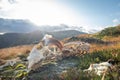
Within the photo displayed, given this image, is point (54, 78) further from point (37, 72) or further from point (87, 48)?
point (87, 48)

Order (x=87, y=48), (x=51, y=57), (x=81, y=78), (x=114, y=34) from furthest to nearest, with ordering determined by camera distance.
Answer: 1. (x=114, y=34)
2. (x=87, y=48)
3. (x=51, y=57)
4. (x=81, y=78)

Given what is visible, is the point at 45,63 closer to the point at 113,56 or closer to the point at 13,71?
the point at 13,71

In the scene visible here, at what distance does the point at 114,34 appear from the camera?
42.1m

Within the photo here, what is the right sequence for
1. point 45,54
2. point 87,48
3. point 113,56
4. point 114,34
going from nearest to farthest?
point 113,56, point 45,54, point 87,48, point 114,34

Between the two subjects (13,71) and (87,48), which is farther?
(87,48)

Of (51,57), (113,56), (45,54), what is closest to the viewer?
(113,56)

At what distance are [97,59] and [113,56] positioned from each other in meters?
0.75

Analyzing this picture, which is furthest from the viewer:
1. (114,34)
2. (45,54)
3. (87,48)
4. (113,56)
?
(114,34)

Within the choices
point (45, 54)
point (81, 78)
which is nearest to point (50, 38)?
point (45, 54)

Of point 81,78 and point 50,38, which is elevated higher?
point 50,38

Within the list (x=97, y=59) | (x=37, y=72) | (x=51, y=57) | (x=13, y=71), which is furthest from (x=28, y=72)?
(x=97, y=59)

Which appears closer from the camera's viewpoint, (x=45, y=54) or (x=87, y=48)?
(x=45, y=54)

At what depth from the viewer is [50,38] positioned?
41.5 feet

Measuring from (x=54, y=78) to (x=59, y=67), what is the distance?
8.57 ft
